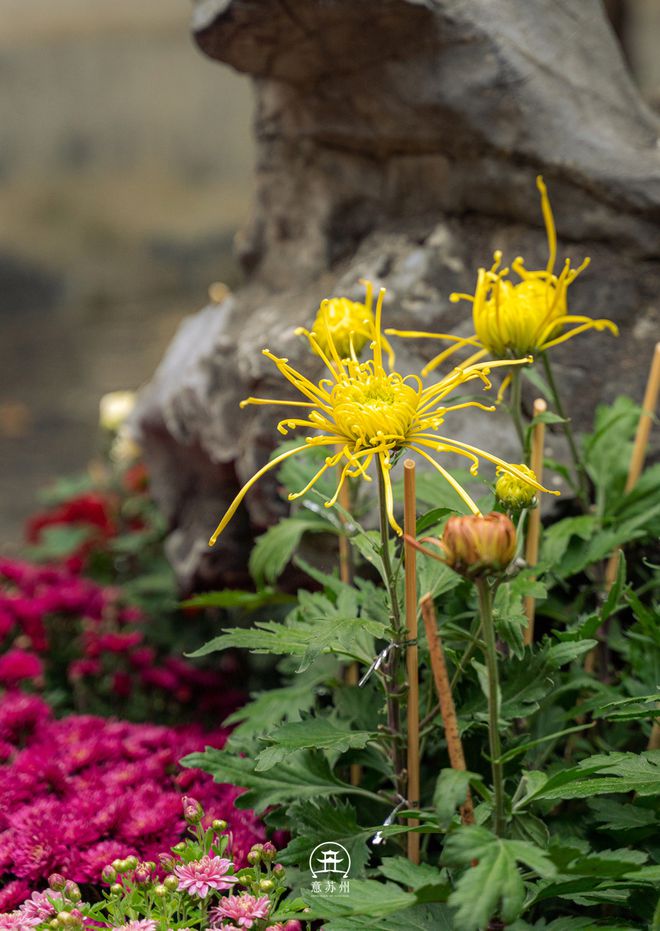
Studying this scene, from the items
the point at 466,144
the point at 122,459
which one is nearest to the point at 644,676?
the point at 466,144

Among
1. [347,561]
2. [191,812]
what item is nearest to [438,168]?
[347,561]

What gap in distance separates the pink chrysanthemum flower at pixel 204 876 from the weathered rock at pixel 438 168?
2.56 feet

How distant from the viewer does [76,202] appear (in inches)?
211

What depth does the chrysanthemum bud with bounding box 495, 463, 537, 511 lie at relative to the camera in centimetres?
103

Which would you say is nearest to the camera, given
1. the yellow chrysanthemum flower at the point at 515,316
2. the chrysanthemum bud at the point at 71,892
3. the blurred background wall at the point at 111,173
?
the chrysanthemum bud at the point at 71,892

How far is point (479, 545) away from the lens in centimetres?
84

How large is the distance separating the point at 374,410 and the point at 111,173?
4762mm

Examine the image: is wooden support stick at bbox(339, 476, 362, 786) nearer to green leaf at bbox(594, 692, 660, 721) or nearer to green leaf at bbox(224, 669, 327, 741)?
green leaf at bbox(224, 669, 327, 741)

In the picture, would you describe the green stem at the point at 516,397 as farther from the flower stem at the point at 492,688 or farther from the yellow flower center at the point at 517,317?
the flower stem at the point at 492,688

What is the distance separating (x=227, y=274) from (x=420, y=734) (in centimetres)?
437

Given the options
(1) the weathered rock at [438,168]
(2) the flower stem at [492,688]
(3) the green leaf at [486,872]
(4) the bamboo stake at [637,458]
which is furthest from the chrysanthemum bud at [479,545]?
(1) the weathered rock at [438,168]

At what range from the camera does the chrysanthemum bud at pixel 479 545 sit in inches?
33.1

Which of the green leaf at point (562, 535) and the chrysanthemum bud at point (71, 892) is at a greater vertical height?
the green leaf at point (562, 535)

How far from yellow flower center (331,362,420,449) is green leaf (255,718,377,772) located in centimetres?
31
